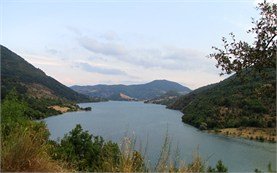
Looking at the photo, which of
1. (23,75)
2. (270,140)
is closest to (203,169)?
(270,140)

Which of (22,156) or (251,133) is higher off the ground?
(22,156)

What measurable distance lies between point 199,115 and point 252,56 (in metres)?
100

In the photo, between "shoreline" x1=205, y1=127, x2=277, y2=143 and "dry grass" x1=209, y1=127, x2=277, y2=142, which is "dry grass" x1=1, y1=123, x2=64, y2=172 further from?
"dry grass" x1=209, y1=127, x2=277, y2=142

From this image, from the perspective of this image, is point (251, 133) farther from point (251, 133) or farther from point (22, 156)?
point (22, 156)

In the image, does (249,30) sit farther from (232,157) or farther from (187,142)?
(187,142)

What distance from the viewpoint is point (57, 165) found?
16.4ft

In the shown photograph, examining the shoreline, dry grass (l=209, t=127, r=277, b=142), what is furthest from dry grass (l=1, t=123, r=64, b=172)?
dry grass (l=209, t=127, r=277, b=142)

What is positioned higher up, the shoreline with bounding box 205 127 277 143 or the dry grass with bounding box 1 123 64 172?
the dry grass with bounding box 1 123 64 172

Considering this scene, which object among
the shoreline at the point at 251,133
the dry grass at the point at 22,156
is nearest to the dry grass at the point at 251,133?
the shoreline at the point at 251,133

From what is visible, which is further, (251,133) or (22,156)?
(251,133)

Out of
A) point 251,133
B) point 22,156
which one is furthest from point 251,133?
point 22,156

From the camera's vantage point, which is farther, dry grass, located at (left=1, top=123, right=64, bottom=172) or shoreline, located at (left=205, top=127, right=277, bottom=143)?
shoreline, located at (left=205, top=127, right=277, bottom=143)

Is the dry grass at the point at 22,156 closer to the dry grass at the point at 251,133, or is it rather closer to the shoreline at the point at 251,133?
the shoreline at the point at 251,133

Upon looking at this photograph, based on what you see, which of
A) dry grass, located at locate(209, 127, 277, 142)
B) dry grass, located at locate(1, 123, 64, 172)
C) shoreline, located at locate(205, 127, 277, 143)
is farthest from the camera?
dry grass, located at locate(209, 127, 277, 142)
